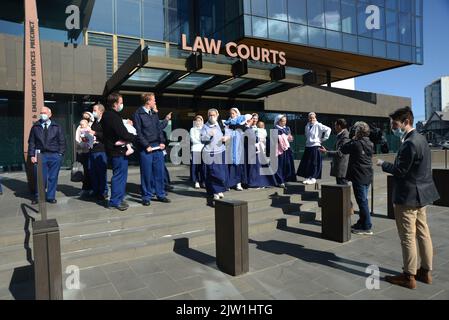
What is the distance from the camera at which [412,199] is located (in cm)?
373

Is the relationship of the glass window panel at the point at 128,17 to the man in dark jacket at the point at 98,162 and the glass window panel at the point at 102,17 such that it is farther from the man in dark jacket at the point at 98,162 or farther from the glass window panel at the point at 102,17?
the man in dark jacket at the point at 98,162

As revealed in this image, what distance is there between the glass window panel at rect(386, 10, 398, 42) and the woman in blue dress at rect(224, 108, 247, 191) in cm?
1986

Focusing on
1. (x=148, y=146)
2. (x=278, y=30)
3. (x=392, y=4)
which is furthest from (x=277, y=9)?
(x=148, y=146)

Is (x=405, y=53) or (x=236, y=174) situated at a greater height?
(x=405, y=53)

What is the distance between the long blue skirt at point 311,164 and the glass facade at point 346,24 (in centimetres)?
1170

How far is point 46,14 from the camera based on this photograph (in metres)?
16.1

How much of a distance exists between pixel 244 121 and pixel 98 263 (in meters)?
4.14

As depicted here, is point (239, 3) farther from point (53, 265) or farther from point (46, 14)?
point (53, 265)

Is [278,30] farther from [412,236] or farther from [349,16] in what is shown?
[412,236]

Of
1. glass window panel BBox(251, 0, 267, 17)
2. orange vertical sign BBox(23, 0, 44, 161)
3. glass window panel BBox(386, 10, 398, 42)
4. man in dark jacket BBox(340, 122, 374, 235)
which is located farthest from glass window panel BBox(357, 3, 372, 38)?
orange vertical sign BBox(23, 0, 44, 161)

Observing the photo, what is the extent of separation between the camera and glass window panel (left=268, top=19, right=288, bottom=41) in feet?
60.8

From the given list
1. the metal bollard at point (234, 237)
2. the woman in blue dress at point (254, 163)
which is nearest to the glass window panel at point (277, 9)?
the woman in blue dress at point (254, 163)

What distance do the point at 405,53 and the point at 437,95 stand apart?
5114 inches

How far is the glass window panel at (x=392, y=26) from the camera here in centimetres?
2250
